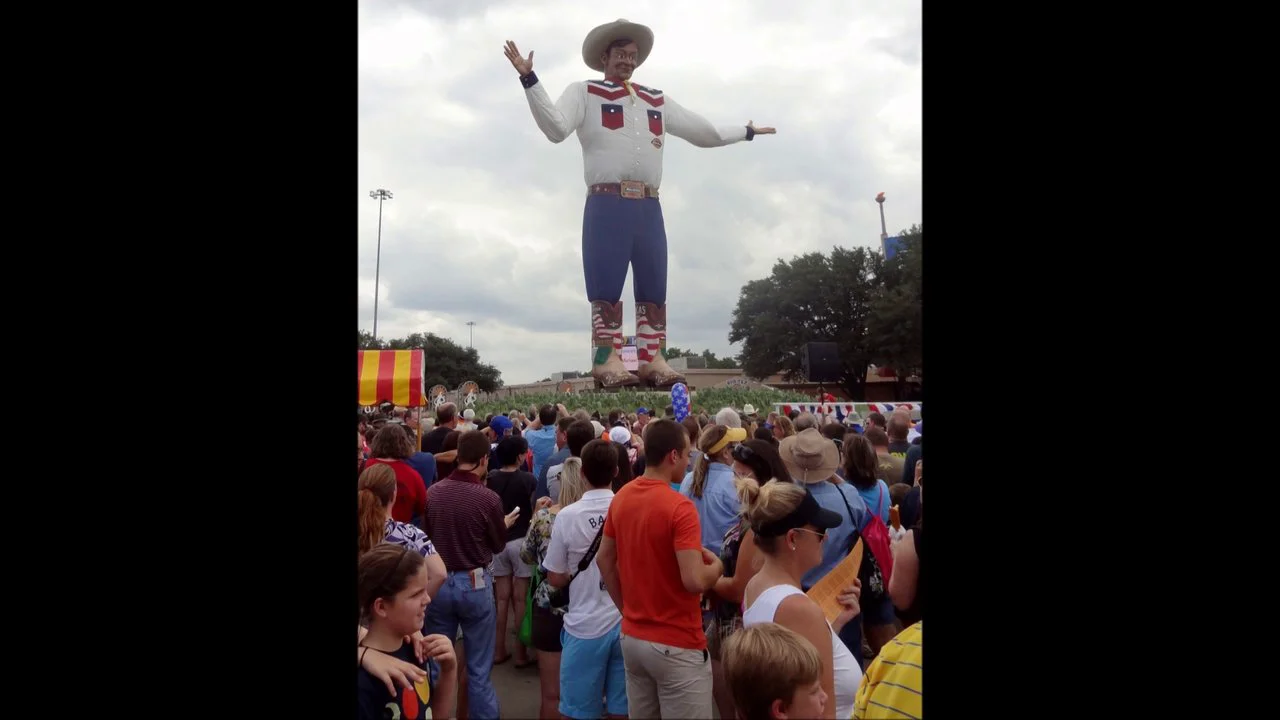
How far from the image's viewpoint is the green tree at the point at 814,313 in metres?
33.1

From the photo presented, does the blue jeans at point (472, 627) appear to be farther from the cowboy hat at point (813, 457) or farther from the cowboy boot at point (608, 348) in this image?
the cowboy boot at point (608, 348)

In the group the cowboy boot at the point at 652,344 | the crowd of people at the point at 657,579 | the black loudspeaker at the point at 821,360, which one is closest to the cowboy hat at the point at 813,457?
the crowd of people at the point at 657,579

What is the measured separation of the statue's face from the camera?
1655 cm

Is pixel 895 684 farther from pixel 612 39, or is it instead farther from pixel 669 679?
pixel 612 39

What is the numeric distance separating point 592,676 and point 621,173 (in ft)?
50.1

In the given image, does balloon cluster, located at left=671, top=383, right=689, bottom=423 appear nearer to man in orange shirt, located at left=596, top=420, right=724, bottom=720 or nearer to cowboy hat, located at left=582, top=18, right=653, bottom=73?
cowboy hat, located at left=582, top=18, right=653, bottom=73

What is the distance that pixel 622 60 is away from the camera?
16.6 metres
